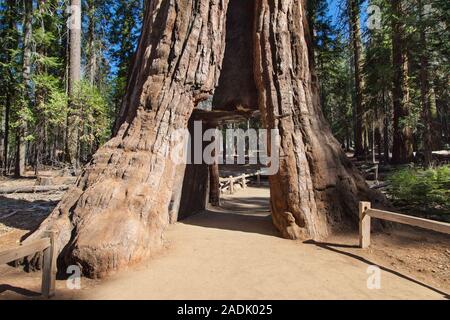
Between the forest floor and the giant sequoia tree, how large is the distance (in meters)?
0.55

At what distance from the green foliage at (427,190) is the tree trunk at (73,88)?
1427cm

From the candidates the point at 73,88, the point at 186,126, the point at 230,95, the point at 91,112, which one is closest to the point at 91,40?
the point at 73,88

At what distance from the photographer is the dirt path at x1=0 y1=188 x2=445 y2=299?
4344 mm

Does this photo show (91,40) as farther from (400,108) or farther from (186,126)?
(400,108)

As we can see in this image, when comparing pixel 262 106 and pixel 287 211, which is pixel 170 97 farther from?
pixel 287 211

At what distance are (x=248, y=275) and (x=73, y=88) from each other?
47.2ft

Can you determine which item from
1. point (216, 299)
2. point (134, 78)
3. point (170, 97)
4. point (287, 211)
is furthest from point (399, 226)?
point (134, 78)

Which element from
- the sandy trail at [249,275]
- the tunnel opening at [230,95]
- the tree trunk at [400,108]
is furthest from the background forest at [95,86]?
the sandy trail at [249,275]

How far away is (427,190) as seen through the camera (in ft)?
28.5

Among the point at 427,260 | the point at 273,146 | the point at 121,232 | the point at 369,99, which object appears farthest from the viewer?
the point at 369,99

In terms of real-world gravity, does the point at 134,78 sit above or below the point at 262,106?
above

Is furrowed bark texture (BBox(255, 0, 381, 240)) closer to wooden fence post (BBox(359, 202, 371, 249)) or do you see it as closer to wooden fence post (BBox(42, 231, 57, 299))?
wooden fence post (BBox(359, 202, 371, 249))

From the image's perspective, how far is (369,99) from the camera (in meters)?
19.9

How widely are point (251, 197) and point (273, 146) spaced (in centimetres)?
825
